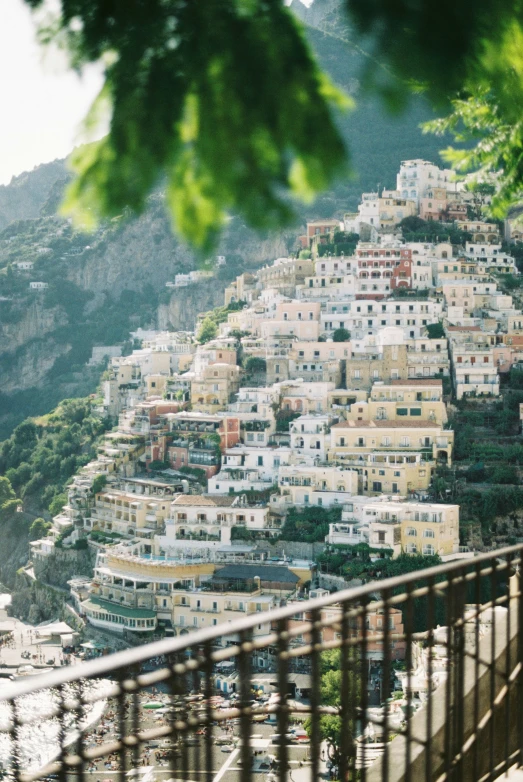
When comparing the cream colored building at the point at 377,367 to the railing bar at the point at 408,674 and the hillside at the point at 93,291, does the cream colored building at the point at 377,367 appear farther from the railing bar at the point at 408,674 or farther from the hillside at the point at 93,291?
the railing bar at the point at 408,674

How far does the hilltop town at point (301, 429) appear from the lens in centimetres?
1775

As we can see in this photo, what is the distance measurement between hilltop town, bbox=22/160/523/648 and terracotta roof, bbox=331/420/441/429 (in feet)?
0.14

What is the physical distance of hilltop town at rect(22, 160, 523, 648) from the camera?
1775 centimetres

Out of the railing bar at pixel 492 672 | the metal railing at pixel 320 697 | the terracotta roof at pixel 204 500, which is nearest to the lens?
the metal railing at pixel 320 697

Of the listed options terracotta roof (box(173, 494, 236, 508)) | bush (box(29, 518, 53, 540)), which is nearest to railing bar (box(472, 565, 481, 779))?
terracotta roof (box(173, 494, 236, 508))

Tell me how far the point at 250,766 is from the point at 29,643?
61.1ft

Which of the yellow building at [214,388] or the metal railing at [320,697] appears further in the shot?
the yellow building at [214,388]

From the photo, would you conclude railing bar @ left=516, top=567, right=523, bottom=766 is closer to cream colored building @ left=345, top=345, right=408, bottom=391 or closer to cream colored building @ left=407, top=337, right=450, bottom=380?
cream colored building @ left=345, top=345, right=408, bottom=391

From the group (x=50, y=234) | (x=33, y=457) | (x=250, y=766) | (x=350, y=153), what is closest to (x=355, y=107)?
(x=350, y=153)

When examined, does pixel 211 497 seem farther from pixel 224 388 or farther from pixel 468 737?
pixel 468 737

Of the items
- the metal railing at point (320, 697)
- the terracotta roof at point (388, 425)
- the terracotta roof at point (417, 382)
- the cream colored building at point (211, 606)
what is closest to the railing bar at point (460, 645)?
the metal railing at point (320, 697)

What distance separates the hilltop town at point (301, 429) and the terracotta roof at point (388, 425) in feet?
0.14

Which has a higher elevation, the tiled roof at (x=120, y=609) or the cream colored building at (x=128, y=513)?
the cream colored building at (x=128, y=513)

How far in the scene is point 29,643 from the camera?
1958 cm
